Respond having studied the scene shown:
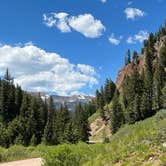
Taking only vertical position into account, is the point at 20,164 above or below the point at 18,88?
below

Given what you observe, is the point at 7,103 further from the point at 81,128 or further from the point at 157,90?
the point at 157,90

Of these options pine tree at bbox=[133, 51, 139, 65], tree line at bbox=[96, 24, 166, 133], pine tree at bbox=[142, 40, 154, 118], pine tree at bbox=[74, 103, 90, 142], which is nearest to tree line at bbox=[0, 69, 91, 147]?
pine tree at bbox=[74, 103, 90, 142]

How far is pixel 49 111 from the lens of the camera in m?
145

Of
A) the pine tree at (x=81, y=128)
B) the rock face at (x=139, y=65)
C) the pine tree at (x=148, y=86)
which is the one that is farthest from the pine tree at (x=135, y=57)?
the pine tree at (x=81, y=128)

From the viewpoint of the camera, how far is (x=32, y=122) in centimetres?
12138

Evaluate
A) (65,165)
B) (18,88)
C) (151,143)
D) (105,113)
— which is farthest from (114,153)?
(105,113)

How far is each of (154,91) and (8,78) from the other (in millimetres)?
47663

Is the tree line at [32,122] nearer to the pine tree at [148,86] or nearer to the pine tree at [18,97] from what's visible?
the pine tree at [18,97]

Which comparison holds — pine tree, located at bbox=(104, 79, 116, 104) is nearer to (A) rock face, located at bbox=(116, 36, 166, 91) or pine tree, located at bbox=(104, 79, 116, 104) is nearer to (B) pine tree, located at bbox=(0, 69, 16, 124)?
(A) rock face, located at bbox=(116, 36, 166, 91)

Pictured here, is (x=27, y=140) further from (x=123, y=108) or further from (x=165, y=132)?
(x=165, y=132)

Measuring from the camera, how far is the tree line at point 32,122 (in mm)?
111500

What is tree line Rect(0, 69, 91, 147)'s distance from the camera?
11150cm

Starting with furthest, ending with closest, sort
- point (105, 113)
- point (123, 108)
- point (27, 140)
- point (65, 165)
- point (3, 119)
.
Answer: point (105, 113) → point (123, 108) → point (3, 119) → point (27, 140) → point (65, 165)

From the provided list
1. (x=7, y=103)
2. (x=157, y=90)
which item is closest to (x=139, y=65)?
(x=157, y=90)
